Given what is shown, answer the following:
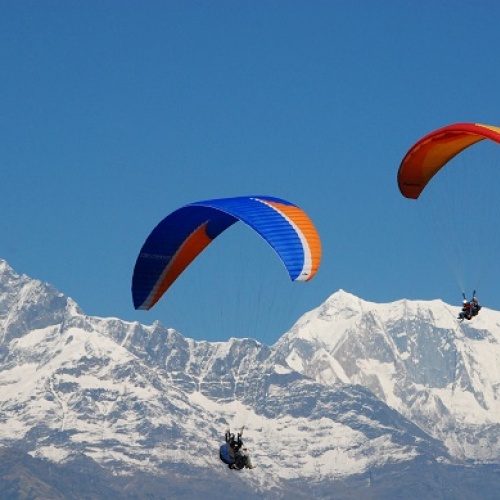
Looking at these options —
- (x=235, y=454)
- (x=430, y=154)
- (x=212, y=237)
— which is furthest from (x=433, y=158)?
(x=235, y=454)

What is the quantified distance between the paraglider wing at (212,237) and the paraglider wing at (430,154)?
5236 millimetres

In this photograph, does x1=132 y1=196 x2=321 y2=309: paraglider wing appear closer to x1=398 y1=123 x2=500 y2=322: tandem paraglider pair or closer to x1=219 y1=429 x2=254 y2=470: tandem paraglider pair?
x1=398 y1=123 x2=500 y2=322: tandem paraglider pair

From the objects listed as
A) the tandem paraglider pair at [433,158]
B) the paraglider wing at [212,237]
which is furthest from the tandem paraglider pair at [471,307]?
the paraglider wing at [212,237]

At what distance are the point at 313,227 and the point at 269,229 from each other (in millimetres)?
2815

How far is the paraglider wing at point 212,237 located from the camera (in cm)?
5844

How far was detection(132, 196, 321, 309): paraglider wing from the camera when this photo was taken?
58.4m

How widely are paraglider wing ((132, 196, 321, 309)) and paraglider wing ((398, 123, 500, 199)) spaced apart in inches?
206

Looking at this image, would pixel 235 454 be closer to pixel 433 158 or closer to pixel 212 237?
pixel 212 237

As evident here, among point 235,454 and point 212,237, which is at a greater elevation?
point 212,237

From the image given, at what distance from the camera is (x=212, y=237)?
6756 cm

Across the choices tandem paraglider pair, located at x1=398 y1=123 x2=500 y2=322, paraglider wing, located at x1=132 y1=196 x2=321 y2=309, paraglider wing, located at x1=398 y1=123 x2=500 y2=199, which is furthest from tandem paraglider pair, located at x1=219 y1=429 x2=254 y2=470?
paraglider wing, located at x1=398 y1=123 x2=500 y2=199

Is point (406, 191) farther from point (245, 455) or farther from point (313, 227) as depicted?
point (245, 455)

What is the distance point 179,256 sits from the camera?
219ft

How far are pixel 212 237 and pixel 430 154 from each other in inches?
434
